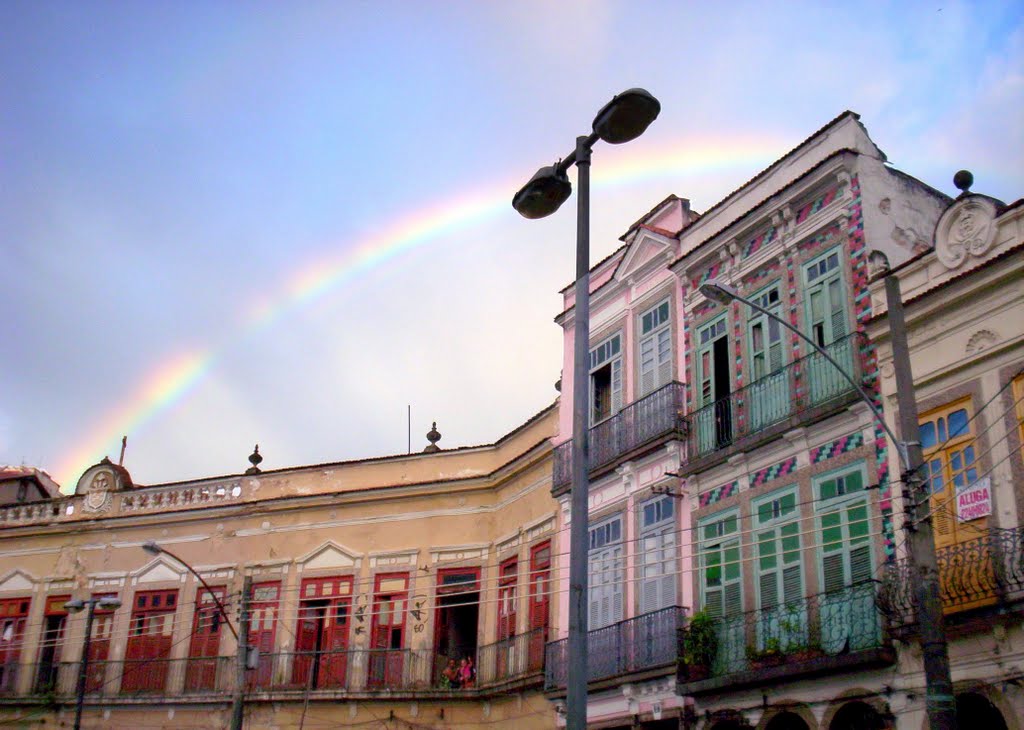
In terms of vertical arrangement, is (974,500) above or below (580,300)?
below

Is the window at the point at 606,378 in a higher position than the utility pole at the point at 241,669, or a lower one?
higher

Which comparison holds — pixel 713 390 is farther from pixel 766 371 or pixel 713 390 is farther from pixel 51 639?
pixel 51 639

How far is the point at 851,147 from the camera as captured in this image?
1953 centimetres

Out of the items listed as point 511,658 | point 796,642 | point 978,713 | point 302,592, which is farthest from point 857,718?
point 302,592

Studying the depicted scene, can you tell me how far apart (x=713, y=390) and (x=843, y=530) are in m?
4.44

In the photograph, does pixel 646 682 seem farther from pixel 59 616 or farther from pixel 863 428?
pixel 59 616

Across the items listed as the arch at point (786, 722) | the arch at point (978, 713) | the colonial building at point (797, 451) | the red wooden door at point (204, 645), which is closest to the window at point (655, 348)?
the colonial building at point (797, 451)

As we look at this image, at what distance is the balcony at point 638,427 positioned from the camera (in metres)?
22.6

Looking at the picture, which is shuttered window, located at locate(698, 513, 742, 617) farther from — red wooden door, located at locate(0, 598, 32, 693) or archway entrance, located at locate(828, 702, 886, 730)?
red wooden door, located at locate(0, 598, 32, 693)

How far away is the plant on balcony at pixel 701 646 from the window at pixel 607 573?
2606 mm

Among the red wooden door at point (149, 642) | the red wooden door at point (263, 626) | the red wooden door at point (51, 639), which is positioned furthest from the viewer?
the red wooden door at point (51, 639)

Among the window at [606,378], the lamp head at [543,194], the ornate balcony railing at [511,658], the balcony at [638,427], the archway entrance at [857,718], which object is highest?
the window at [606,378]

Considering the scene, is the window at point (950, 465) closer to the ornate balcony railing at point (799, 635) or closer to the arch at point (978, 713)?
Answer: the ornate balcony railing at point (799, 635)

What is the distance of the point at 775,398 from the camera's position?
2011 centimetres
